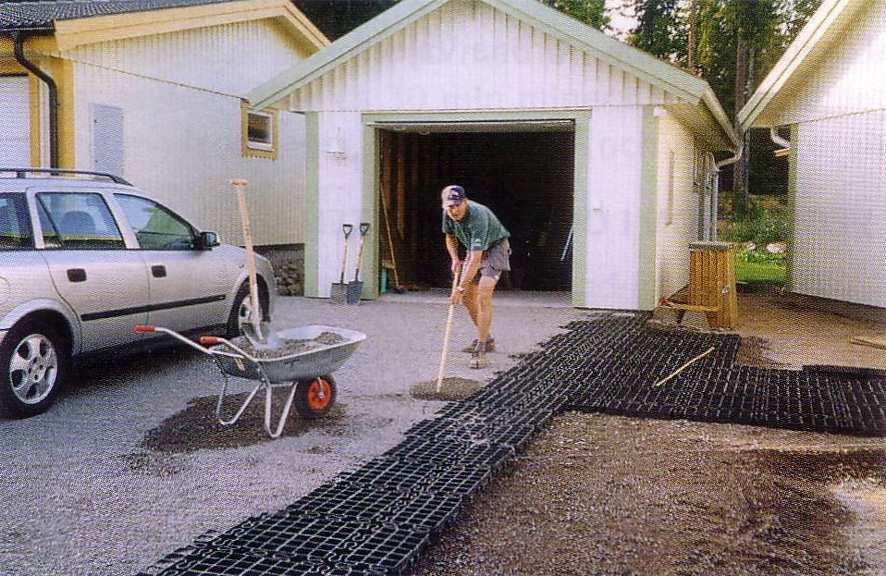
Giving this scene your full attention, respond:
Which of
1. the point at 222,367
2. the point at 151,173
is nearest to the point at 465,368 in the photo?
the point at 222,367

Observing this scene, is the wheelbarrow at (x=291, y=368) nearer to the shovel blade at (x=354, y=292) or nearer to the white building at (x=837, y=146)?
the shovel blade at (x=354, y=292)

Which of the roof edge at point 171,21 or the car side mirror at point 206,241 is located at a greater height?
the roof edge at point 171,21

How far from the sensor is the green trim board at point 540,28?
1210 centimetres

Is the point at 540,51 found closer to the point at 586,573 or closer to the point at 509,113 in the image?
the point at 509,113

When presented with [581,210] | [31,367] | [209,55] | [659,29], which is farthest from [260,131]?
[659,29]

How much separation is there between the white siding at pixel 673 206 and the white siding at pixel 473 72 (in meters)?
1.08

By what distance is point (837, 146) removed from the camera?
13883mm

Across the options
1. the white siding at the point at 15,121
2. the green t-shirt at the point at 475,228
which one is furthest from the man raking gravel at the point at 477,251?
the white siding at the point at 15,121

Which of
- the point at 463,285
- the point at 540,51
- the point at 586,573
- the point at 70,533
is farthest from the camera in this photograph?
the point at 540,51

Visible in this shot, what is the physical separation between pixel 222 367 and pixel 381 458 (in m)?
1.30

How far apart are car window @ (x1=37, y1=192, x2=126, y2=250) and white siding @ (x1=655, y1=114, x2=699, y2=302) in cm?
738

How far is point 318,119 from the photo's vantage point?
14.1m

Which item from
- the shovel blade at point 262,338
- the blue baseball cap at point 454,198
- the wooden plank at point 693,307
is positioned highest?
the blue baseball cap at point 454,198

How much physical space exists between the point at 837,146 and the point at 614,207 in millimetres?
3542
